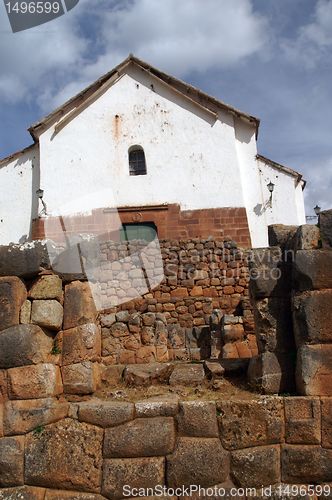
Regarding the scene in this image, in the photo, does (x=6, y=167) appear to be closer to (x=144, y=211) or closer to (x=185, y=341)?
(x=144, y=211)

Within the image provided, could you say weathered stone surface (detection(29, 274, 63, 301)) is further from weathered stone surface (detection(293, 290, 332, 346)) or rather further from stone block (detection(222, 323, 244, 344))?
stone block (detection(222, 323, 244, 344))

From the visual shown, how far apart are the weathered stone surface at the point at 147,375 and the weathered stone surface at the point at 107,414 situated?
84cm

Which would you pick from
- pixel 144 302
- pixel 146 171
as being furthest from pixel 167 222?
pixel 144 302

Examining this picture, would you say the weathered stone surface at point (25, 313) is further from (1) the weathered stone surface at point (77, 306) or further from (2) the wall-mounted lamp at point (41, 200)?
(2) the wall-mounted lamp at point (41, 200)

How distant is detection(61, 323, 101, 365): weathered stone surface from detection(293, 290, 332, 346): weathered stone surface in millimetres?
1894

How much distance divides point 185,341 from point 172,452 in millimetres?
5443

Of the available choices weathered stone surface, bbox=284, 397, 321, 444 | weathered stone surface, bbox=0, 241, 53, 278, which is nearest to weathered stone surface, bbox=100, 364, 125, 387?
weathered stone surface, bbox=0, 241, 53, 278

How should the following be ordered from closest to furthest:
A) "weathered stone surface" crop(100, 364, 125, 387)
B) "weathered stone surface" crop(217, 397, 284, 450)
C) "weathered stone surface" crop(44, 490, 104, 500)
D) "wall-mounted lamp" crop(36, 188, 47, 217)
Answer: "weathered stone surface" crop(44, 490, 104, 500), "weathered stone surface" crop(217, 397, 284, 450), "weathered stone surface" crop(100, 364, 125, 387), "wall-mounted lamp" crop(36, 188, 47, 217)

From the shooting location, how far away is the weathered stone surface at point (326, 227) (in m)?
4.71

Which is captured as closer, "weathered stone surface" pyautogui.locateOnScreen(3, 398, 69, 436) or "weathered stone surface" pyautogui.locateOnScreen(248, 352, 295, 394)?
"weathered stone surface" pyautogui.locateOnScreen(3, 398, 69, 436)

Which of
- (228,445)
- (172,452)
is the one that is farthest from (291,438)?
(172,452)

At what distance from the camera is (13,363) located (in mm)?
4500

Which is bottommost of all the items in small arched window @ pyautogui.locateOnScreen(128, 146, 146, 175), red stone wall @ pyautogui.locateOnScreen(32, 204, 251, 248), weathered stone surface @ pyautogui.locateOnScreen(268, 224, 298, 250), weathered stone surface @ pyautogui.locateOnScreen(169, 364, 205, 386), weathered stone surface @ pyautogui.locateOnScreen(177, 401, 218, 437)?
weathered stone surface @ pyautogui.locateOnScreen(177, 401, 218, 437)

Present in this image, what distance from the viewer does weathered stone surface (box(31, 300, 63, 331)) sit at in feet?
15.3
